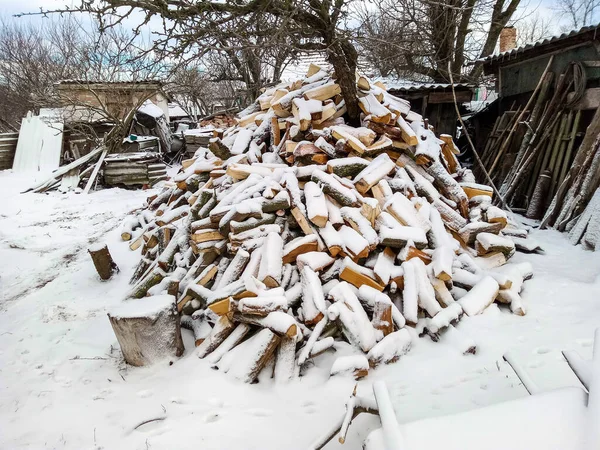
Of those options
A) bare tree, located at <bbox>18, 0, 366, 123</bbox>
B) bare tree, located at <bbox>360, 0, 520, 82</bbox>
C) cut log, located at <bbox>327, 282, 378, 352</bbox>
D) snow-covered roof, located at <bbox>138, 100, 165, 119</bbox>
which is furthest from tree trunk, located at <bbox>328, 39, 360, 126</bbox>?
snow-covered roof, located at <bbox>138, 100, 165, 119</bbox>

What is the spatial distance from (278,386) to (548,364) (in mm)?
1915

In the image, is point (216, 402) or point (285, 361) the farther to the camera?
point (285, 361)

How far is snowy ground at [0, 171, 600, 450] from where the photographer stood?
229 centimetres

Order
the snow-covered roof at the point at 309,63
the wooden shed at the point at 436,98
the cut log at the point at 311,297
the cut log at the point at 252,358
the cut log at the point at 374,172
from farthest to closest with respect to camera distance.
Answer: the wooden shed at the point at 436,98 → the snow-covered roof at the point at 309,63 → the cut log at the point at 374,172 → the cut log at the point at 311,297 → the cut log at the point at 252,358

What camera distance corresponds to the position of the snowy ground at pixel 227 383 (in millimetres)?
2285

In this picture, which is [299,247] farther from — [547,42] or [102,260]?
[547,42]

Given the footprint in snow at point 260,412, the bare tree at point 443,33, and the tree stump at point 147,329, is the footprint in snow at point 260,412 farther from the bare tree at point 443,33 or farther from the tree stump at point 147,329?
the bare tree at point 443,33

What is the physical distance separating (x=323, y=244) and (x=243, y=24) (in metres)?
2.93

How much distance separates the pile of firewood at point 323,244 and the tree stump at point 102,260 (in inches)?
18.5

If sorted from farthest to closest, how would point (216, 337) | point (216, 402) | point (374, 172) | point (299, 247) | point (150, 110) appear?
point (150, 110), point (374, 172), point (299, 247), point (216, 337), point (216, 402)

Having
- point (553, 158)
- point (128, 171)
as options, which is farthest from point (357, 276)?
point (128, 171)

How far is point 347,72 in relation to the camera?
4.80 meters

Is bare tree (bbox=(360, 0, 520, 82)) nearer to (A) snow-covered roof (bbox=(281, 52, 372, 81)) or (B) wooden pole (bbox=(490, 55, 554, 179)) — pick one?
(A) snow-covered roof (bbox=(281, 52, 372, 81))

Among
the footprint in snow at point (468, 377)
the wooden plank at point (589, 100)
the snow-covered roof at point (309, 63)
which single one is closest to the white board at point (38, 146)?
the snow-covered roof at point (309, 63)
